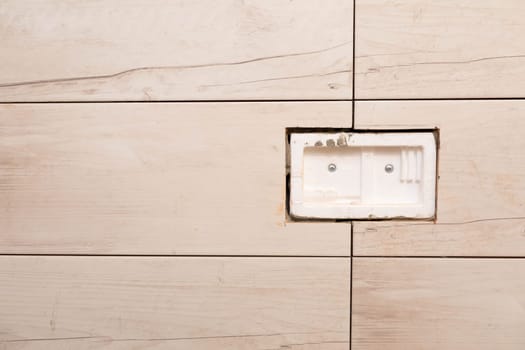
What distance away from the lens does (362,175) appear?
528mm

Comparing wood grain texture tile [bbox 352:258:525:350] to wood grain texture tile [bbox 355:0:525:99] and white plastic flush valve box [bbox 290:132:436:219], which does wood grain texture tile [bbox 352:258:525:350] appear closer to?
white plastic flush valve box [bbox 290:132:436:219]

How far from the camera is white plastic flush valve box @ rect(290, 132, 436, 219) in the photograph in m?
0.52

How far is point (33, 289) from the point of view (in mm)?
546

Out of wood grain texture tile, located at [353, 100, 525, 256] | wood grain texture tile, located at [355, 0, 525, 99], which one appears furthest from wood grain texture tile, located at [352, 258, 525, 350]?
wood grain texture tile, located at [355, 0, 525, 99]

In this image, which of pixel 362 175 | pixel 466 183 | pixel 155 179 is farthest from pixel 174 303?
pixel 466 183

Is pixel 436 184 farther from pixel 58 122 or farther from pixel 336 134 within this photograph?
pixel 58 122

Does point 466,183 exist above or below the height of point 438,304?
above

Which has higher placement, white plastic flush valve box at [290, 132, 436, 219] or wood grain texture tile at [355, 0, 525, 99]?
wood grain texture tile at [355, 0, 525, 99]

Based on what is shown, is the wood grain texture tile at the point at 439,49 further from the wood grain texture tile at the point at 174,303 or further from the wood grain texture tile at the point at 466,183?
the wood grain texture tile at the point at 174,303

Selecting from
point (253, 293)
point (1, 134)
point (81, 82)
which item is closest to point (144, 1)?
point (81, 82)

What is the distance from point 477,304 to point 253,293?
28 cm

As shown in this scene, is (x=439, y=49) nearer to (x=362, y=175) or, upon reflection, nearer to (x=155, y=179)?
(x=362, y=175)

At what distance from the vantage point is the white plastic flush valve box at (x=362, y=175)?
1.69ft

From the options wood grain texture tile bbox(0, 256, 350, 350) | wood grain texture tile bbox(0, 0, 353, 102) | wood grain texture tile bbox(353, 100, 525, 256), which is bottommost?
wood grain texture tile bbox(0, 256, 350, 350)
